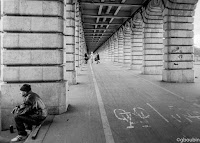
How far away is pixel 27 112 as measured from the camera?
4.80 metres

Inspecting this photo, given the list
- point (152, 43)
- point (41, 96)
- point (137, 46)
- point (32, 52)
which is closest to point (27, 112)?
point (41, 96)

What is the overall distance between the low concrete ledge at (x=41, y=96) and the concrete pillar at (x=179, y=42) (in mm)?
9077

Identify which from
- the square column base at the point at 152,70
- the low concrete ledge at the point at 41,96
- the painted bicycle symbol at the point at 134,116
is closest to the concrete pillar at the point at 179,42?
the square column base at the point at 152,70

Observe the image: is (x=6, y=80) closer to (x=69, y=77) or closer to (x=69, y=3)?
(x=69, y=77)

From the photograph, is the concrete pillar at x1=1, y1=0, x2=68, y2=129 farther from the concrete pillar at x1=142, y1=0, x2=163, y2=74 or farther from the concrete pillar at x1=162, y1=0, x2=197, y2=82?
the concrete pillar at x1=142, y1=0, x2=163, y2=74

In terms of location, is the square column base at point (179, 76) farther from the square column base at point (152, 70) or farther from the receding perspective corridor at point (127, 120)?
the square column base at point (152, 70)

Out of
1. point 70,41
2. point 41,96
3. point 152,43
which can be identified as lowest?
point 41,96

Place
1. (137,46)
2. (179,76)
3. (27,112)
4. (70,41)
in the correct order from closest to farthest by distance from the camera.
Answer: (27,112)
(70,41)
(179,76)
(137,46)

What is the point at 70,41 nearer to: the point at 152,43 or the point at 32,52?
the point at 32,52

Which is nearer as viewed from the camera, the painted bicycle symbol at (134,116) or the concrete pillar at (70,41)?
the painted bicycle symbol at (134,116)

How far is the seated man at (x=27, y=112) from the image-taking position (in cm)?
475

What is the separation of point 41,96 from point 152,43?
14149 millimetres

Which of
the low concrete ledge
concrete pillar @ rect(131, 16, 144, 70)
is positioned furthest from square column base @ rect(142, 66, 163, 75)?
the low concrete ledge

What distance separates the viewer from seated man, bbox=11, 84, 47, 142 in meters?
4.75
